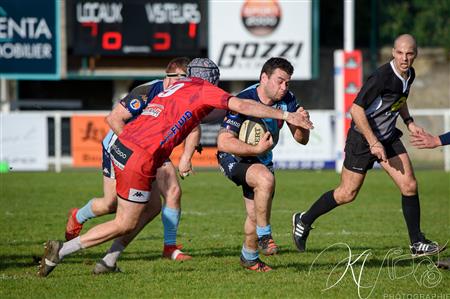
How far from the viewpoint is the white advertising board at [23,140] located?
21422 mm

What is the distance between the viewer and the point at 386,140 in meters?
9.10

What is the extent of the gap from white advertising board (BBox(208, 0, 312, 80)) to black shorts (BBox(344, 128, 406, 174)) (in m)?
15.0

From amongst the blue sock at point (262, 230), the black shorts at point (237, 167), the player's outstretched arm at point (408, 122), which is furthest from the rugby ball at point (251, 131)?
the player's outstretched arm at point (408, 122)

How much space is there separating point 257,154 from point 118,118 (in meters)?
1.43

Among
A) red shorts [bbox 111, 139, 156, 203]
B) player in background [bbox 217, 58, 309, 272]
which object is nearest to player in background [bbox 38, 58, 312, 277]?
red shorts [bbox 111, 139, 156, 203]

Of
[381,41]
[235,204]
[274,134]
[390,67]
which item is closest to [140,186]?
[274,134]

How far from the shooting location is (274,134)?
28.4 feet

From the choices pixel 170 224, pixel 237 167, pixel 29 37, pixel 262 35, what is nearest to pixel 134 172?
pixel 237 167

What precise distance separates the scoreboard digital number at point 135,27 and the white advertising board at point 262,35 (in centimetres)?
92

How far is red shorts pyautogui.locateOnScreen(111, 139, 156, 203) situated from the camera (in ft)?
24.2

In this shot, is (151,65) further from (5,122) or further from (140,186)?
(140,186)

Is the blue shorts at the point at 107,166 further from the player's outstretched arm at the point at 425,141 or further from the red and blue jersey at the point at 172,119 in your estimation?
the player's outstretched arm at the point at 425,141

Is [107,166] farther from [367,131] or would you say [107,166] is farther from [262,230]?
[367,131]

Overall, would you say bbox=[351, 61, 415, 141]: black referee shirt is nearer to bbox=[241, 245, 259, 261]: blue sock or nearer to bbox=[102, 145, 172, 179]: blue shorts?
bbox=[241, 245, 259, 261]: blue sock
